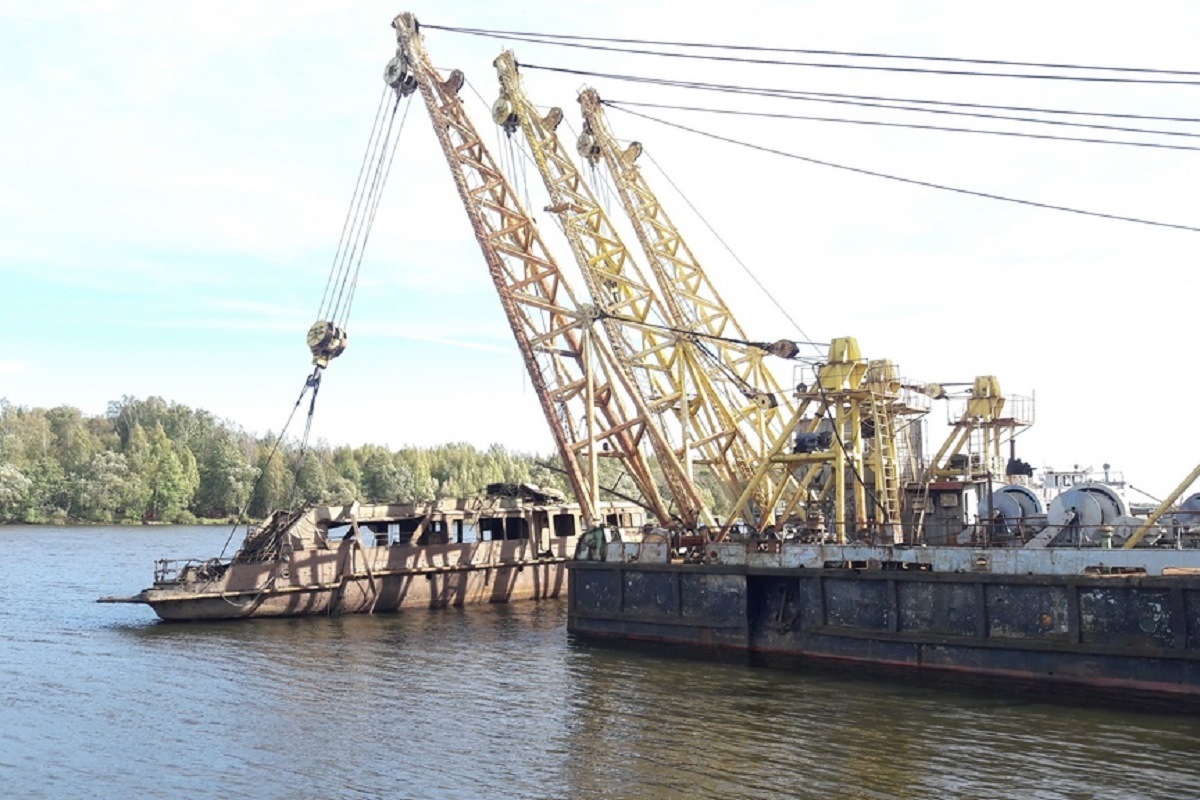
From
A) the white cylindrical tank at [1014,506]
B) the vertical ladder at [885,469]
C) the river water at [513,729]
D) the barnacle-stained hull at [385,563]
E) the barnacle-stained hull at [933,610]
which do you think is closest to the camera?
the river water at [513,729]

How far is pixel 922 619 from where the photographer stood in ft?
89.0

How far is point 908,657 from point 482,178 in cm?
2300

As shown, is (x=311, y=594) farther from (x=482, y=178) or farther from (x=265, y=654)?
(x=482, y=178)

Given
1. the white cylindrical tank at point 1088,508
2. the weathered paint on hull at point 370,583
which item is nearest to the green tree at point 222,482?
the weathered paint on hull at point 370,583

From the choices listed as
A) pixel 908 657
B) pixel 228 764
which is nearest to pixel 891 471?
pixel 908 657

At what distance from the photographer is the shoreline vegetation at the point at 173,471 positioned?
4493 inches

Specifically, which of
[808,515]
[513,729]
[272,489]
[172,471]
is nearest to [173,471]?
[172,471]

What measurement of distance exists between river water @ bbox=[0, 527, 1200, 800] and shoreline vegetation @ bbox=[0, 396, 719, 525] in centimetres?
6896

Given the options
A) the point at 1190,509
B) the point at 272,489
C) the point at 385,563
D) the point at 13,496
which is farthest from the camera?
the point at 272,489

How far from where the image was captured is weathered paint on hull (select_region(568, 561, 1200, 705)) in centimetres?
2366

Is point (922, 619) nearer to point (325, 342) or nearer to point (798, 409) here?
point (798, 409)

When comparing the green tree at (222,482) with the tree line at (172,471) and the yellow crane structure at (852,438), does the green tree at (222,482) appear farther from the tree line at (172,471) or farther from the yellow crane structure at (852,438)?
the yellow crane structure at (852,438)

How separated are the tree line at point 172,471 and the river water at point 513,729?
74.1 metres

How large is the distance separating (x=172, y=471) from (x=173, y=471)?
5.7 inches
